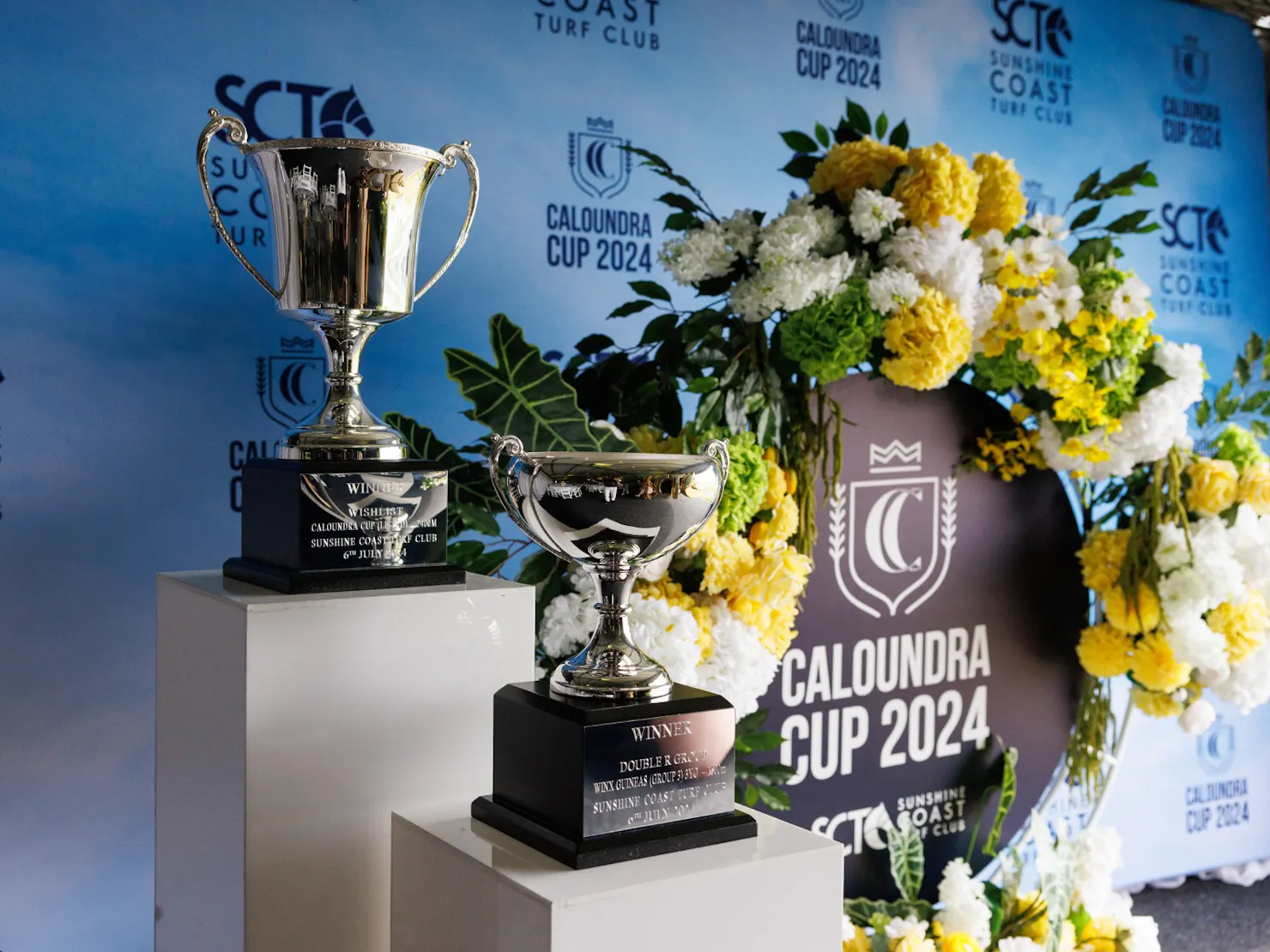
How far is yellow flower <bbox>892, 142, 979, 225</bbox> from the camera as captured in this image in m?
2.06

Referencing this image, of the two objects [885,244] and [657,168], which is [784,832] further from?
[657,168]

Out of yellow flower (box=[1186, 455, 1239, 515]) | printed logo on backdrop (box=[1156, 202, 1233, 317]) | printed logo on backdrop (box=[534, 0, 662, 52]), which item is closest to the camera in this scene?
printed logo on backdrop (box=[534, 0, 662, 52])

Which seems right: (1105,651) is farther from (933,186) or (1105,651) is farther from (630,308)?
(630,308)

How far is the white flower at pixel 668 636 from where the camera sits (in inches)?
67.2

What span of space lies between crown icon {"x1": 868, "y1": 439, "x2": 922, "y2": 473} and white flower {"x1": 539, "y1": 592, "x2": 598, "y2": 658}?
711mm

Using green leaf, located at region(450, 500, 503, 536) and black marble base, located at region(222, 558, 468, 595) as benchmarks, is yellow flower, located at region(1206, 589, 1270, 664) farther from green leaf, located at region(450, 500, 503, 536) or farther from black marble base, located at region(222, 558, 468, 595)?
black marble base, located at region(222, 558, 468, 595)

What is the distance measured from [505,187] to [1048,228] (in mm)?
1039

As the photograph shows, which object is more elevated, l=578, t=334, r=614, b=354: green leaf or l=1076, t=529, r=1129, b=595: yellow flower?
l=578, t=334, r=614, b=354: green leaf

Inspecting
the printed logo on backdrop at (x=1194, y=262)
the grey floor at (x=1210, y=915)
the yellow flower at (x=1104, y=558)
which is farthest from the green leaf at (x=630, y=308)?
the grey floor at (x=1210, y=915)

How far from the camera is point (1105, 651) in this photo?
8.09ft

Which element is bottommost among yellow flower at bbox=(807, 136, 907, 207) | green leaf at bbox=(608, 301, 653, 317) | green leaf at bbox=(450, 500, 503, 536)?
green leaf at bbox=(450, 500, 503, 536)

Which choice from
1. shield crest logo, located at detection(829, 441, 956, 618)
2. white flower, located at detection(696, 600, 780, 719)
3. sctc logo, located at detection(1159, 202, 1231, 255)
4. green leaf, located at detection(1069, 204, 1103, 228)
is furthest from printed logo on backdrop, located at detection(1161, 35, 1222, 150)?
white flower, located at detection(696, 600, 780, 719)

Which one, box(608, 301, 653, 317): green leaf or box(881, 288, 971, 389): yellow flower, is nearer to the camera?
box(881, 288, 971, 389): yellow flower

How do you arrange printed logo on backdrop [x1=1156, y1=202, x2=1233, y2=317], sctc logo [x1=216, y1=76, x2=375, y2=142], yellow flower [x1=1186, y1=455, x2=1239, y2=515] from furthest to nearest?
printed logo on backdrop [x1=1156, y1=202, x2=1233, y2=317] → yellow flower [x1=1186, y1=455, x2=1239, y2=515] → sctc logo [x1=216, y1=76, x2=375, y2=142]
